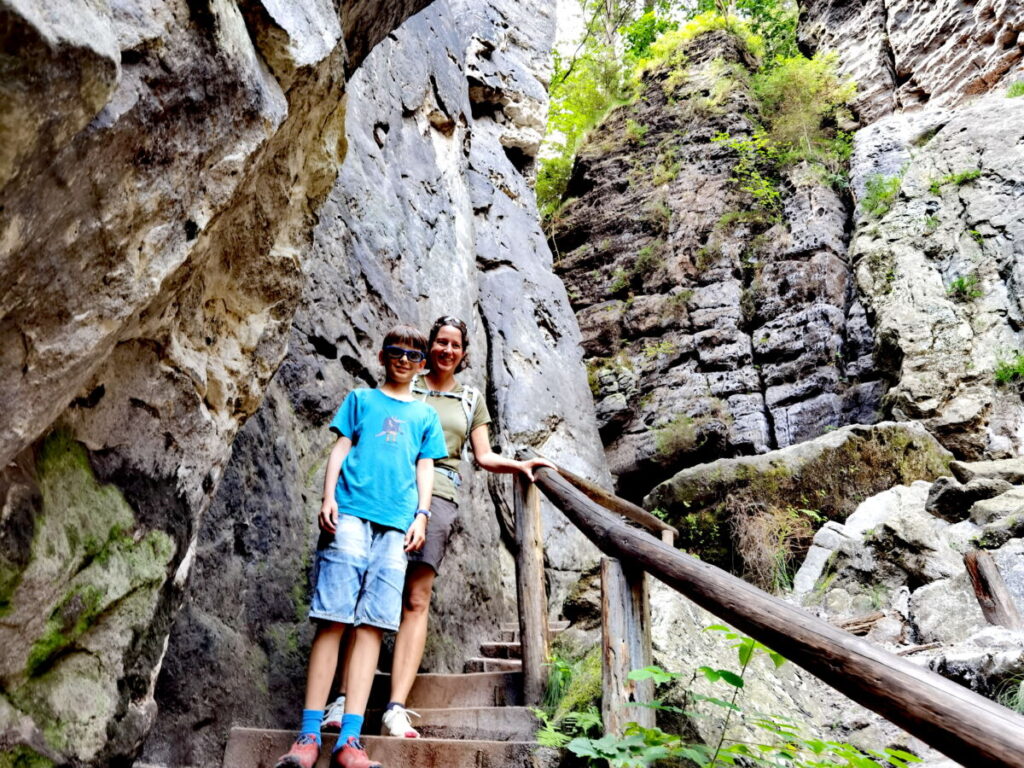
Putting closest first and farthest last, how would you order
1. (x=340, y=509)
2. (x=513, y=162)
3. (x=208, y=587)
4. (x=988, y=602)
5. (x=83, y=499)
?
(x=83, y=499) → (x=340, y=509) → (x=208, y=587) → (x=988, y=602) → (x=513, y=162)

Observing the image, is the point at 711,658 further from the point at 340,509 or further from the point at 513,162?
the point at 513,162

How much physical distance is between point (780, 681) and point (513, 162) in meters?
10.2

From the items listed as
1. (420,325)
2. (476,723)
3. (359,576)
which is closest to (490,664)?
(476,723)

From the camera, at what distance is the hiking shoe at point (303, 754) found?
2258mm

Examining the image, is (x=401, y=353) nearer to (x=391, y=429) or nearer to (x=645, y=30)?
(x=391, y=429)

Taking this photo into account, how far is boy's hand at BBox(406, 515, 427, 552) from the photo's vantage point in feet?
9.57

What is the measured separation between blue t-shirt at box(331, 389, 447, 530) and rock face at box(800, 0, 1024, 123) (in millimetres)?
13470

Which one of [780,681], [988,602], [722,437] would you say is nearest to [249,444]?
[780,681]

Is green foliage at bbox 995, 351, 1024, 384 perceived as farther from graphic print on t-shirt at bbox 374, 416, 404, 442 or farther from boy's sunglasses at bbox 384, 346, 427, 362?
graphic print on t-shirt at bbox 374, 416, 404, 442

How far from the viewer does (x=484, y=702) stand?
336cm

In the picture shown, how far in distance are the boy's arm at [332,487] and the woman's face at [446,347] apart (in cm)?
68

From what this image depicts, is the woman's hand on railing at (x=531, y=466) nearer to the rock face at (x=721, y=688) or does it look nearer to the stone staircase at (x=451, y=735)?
the rock face at (x=721, y=688)

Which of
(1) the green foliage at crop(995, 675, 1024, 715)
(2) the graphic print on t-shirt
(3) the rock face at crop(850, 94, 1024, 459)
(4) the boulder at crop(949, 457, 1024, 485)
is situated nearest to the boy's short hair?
(2) the graphic print on t-shirt

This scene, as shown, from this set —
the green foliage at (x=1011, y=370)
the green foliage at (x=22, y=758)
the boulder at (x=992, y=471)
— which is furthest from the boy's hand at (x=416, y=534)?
the green foliage at (x=1011, y=370)
